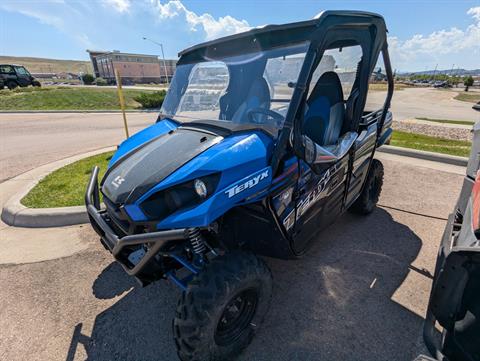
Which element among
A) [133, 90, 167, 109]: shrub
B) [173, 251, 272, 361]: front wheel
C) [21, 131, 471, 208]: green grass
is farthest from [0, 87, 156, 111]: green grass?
[173, 251, 272, 361]: front wheel

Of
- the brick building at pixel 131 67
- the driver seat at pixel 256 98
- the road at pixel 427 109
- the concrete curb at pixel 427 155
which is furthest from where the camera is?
the brick building at pixel 131 67

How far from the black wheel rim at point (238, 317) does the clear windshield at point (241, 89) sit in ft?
4.28

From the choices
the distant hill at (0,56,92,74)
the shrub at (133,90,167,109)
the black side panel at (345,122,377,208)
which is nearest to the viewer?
the black side panel at (345,122,377,208)

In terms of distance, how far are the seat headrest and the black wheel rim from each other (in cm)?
192

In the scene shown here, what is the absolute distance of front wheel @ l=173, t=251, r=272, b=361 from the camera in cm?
169

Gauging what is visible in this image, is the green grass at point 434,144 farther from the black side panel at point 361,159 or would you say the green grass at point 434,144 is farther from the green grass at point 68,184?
the black side panel at point 361,159

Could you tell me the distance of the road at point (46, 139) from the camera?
658 centimetres

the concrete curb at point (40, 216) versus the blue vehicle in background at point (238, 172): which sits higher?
the blue vehicle in background at point (238, 172)

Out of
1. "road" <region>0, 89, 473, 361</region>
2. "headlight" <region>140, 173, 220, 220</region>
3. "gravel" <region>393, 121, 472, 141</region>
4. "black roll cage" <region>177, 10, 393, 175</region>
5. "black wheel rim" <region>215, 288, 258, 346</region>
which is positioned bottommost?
"gravel" <region>393, 121, 472, 141</region>

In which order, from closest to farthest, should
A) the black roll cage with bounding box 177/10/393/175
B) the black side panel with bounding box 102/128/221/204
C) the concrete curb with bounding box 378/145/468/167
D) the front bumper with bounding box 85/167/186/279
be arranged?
the front bumper with bounding box 85/167/186/279, the black side panel with bounding box 102/128/221/204, the black roll cage with bounding box 177/10/393/175, the concrete curb with bounding box 378/145/468/167

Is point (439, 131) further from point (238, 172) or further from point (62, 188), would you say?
point (62, 188)

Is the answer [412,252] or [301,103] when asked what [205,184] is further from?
[412,252]

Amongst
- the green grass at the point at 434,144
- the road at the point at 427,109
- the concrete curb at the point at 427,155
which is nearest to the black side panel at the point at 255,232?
the road at the point at 427,109

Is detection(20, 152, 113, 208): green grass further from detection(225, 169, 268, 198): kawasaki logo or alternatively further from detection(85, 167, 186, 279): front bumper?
detection(225, 169, 268, 198): kawasaki logo
